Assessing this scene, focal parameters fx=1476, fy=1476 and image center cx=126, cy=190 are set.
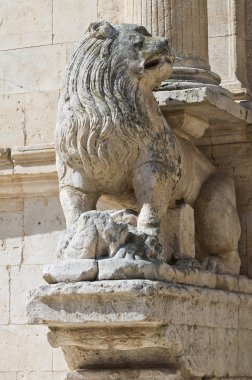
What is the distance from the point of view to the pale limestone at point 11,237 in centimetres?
1200

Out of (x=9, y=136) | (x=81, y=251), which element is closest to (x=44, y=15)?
(x=9, y=136)

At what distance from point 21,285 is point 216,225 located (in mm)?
1910

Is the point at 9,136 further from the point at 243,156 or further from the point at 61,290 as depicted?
the point at 61,290

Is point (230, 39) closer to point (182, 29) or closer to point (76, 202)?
point (182, 29)

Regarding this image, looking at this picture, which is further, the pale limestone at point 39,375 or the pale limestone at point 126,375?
the pale limestone at point 39,375

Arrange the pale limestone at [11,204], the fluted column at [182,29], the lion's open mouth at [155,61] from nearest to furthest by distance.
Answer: the lion's open mouth at [155,61] < the fluted column at [182,29] < the pale limestone at [11,204]

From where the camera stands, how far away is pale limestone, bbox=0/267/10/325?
11906 mm

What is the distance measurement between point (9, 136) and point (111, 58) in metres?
2.56

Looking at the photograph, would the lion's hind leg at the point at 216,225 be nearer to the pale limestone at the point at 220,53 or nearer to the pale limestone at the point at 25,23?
the pale limestone at the point at 220,53

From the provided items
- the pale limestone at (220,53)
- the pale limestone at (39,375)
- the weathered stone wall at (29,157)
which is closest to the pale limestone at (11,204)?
the weathered stone wall at (29,157)

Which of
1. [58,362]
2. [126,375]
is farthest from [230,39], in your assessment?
[126,375]

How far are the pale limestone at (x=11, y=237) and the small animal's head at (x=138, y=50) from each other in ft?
7.87

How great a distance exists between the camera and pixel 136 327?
370 inches

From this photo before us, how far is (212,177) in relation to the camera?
36.5 ft
